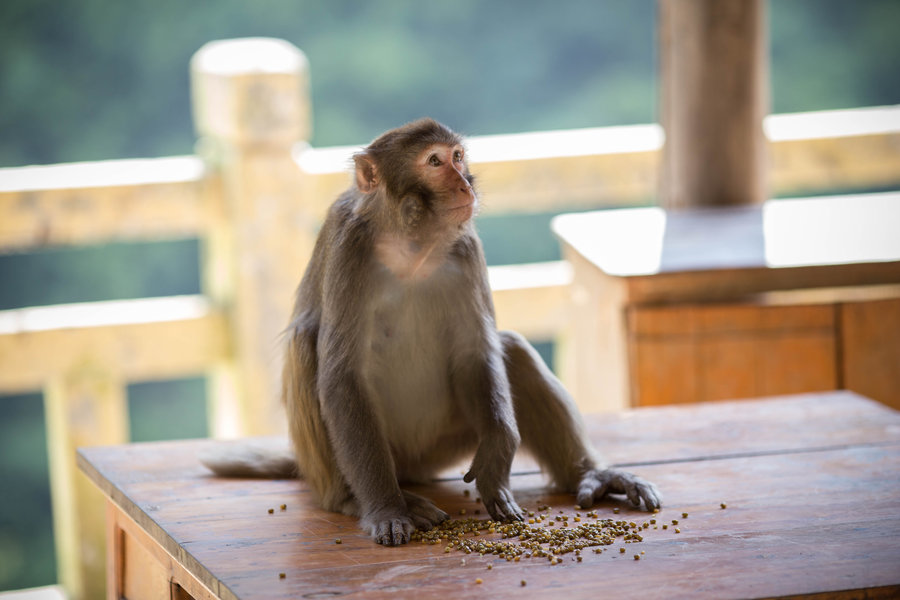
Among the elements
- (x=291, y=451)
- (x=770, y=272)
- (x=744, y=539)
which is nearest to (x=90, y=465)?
(x=291, y=451)

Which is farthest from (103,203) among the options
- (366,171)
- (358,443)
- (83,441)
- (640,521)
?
(640,521)

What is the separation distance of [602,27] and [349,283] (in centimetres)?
1223

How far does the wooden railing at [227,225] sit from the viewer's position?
14.6 ft

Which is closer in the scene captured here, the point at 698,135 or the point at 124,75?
the point at 698,135

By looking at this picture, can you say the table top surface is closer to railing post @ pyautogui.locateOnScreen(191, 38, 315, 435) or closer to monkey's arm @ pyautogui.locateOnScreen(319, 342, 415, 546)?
railing post @ pyautogui.locateOnScreen(191, 38, 315, 435)

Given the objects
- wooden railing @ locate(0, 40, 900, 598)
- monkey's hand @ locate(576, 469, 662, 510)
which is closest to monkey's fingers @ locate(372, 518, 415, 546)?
monkey's hand @ locate(576, 469, 662, 510)

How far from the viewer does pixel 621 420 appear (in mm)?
3695

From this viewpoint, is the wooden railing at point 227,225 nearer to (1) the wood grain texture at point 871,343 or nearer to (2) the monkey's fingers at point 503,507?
(1) the wood grain texture at point 871,343

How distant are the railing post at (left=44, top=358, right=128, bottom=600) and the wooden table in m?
0.91

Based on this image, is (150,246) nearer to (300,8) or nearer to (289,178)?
(300,8)

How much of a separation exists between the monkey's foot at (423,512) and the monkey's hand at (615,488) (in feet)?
1.08

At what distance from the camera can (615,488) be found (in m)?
2.98

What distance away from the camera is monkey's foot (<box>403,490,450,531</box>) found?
2.79 m

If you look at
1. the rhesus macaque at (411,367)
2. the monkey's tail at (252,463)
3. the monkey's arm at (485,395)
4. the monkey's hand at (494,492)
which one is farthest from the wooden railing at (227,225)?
the monkey's hand at (494,492)
